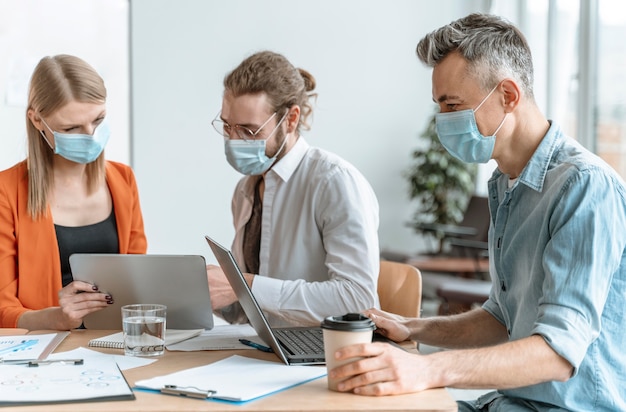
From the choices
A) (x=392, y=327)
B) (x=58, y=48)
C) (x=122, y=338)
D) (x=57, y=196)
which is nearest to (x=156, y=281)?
(x=122, y=338)

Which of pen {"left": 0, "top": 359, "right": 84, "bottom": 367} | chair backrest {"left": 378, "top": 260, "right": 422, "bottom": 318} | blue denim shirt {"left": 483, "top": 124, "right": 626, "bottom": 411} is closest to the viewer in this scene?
blue denim shirt {"left": 483, "top": 124, "right": 626, "bottom": 411}

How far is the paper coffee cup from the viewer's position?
131 cm

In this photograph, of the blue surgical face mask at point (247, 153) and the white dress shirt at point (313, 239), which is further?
the blue surgical face mask at point (247, 153)

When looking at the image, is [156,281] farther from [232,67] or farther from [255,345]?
[232,67]

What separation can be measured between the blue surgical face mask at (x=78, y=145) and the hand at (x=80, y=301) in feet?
2.03

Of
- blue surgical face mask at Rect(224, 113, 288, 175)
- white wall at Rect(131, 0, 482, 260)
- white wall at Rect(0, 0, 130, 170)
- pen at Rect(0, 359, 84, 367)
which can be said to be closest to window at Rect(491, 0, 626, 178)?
white wall at Rect(131, 0, 482, 260)

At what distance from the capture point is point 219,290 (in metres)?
1.85

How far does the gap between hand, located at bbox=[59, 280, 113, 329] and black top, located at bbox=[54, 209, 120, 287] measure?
21.7 inches

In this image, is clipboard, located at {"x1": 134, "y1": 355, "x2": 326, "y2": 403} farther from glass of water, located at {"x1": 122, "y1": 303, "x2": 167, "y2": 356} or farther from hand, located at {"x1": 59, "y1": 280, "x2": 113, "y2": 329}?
hand, located at {"x1": 59, "y1": 280, "x2": 113, "y2": 329}

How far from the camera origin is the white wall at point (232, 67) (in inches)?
203

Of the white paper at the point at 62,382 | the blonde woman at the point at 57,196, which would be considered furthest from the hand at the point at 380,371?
the blonde woman at the point at 57,196

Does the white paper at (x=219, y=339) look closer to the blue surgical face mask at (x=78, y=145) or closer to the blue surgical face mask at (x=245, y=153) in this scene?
the blue surgical face mask at (x=245, y=153)

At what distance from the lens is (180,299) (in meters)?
1.80

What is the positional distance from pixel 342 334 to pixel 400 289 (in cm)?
92
